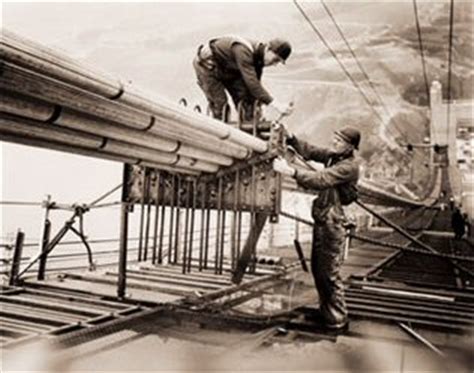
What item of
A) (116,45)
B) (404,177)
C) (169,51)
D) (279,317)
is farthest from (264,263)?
(404,177)

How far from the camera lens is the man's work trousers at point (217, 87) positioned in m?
4.22

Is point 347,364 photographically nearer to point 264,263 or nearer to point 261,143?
point 261,143

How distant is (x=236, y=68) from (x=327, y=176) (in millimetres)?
1409

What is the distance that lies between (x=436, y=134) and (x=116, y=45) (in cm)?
2294

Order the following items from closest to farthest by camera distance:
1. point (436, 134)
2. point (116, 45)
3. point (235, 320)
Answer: point (235, 320) < point (116, 45) < point (436, 134)

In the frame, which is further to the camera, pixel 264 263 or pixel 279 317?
pixel 264 263

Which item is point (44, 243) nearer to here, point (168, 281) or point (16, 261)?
point (16, 261)

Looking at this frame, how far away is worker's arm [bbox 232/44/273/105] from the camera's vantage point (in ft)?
12.5

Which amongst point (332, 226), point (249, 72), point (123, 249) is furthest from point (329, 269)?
point (249, 72)

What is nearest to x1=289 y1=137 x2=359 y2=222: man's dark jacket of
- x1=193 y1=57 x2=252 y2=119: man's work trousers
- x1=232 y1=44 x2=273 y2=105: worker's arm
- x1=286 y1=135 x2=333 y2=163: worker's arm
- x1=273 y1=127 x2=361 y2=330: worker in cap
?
x1=273 y1=127 x2=361 y2=330: worker in cap

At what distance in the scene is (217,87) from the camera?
4285 mm

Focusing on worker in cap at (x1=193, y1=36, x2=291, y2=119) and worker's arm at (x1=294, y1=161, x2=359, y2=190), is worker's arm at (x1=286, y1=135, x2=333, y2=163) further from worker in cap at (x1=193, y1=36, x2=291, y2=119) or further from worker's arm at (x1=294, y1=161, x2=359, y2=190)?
worker's arm at (x1=294, y1=161, x2=359, y2=190)

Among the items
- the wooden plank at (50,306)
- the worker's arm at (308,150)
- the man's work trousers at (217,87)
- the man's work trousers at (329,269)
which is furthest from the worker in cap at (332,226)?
the wooden plank at (50,306)

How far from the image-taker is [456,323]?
11.4 feet
